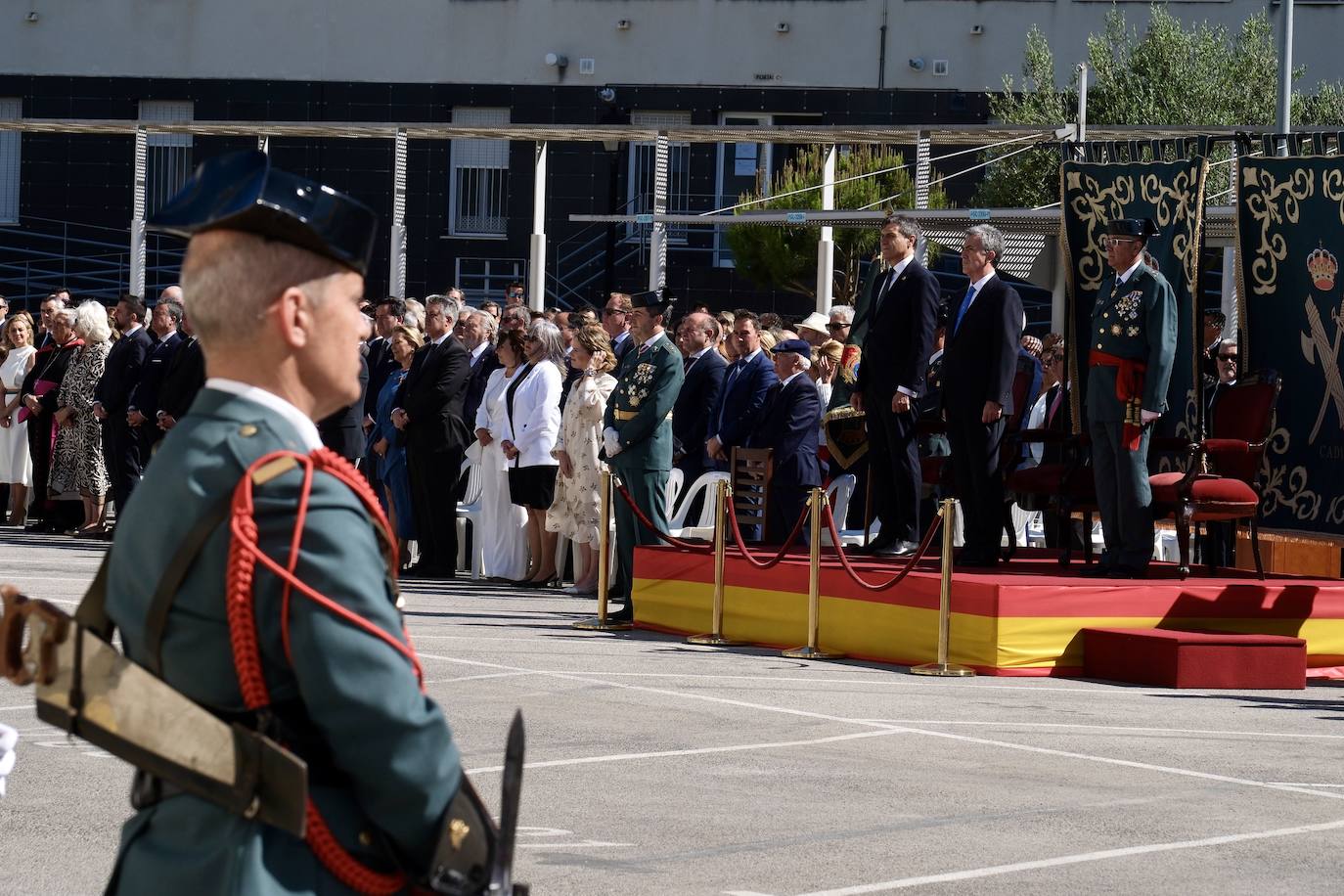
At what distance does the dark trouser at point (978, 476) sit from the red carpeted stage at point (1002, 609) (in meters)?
0.24

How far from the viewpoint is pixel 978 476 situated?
12.2 metres

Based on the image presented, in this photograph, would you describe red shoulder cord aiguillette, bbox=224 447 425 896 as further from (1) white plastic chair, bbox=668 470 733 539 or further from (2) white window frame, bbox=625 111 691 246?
(2) white window frame, bbox=625 111 691 246

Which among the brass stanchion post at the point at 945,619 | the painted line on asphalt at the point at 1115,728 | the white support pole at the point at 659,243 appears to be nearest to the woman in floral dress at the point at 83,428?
the white support pole at the point at 659,243

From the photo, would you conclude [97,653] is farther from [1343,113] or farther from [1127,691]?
[1343,113]

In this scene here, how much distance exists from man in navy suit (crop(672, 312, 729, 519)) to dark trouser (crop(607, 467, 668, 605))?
1.71m

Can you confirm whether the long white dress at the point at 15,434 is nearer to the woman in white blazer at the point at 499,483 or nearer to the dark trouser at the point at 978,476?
the woman in white blazer at the point at 499,483

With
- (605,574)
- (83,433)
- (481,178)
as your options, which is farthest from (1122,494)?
(481,178)

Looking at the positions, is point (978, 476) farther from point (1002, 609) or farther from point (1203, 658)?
point (1203, 658)

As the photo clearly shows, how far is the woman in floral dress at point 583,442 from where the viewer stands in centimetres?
1456

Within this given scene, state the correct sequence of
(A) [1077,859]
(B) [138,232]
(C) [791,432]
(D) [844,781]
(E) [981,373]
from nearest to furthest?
(A) [1077,859] → (D) [844,781] → (E) [981,373] → (C) [791,432] → (B) [138,232]

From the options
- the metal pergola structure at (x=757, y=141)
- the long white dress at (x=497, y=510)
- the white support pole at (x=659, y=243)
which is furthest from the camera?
the white support pole at (x=659, y=243)

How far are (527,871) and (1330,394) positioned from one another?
791 centimetres

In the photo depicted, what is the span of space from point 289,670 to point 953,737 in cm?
652

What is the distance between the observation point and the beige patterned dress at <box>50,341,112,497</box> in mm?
19047
